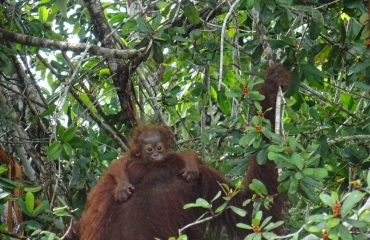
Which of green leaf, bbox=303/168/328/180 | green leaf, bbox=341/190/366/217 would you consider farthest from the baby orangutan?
green leaf, bbox=341/190/366/217

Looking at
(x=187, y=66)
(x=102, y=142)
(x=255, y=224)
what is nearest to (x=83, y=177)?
(x=102, y=142)

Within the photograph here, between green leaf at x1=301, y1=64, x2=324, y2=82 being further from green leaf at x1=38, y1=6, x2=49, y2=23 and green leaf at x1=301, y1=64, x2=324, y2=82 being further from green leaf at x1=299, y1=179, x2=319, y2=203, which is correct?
green leaf at x1=38, y1=6, x2=49, y2=23

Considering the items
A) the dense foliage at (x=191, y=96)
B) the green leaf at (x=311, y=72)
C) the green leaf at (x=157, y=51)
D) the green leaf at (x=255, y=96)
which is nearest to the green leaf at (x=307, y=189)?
the dense foliage at (x=191, y=96)

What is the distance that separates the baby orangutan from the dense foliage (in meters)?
0.24

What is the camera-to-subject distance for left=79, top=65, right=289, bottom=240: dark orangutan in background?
5.99m

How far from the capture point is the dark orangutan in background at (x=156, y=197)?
5.99m

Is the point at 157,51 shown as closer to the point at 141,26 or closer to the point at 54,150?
the point at 141,26

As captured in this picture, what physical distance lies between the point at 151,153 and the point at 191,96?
1.14m

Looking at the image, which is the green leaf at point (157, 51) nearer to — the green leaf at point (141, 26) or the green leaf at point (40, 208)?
the green leaf at point (141, 26)

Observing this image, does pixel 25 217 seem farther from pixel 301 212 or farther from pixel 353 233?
pixel 353 233

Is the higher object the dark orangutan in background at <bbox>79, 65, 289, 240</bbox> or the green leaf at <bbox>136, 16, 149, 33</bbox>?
the green leaf at <bbox>136, 16, 149, 33</bbox>

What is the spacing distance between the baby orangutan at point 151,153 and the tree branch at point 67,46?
2.23 ft

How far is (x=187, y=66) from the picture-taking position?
7.36m

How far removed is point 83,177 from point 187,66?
157 cm
